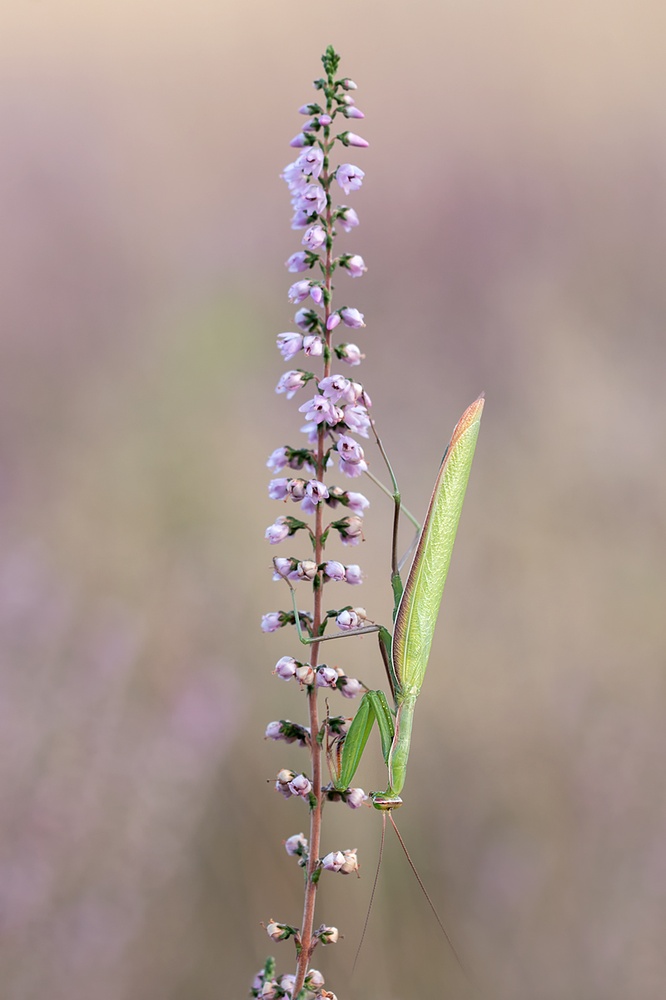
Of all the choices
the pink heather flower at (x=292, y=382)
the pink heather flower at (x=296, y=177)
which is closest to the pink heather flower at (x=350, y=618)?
the pink heather flower at (x=292, y=382)

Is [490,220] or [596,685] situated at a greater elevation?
[490,220]

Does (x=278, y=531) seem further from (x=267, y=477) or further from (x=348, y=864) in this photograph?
(x=267, y=477)

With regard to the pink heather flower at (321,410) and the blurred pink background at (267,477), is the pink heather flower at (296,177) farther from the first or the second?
the blurred pink background at (267,477)

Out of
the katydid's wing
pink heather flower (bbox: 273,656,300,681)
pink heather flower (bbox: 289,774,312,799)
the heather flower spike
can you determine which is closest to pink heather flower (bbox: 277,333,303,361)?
the heather flower spike

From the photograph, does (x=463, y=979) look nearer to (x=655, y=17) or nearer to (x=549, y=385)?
(x=549, y=385)

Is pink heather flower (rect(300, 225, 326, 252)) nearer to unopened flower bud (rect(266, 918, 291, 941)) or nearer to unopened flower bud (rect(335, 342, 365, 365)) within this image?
unopened flower bud (rect(335, 342, 365, 365))

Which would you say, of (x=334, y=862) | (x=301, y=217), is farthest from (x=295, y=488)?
(x=334, y=862)

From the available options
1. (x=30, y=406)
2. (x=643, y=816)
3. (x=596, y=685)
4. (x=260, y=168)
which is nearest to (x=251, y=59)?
(x=260, y=168)
